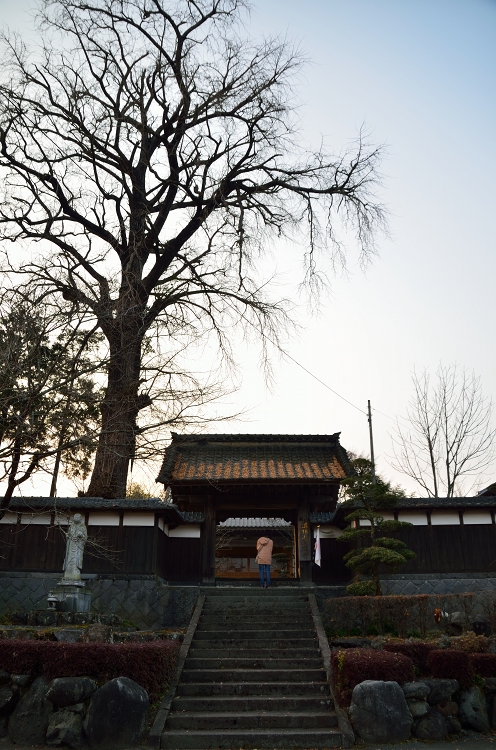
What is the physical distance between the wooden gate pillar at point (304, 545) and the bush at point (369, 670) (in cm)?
721

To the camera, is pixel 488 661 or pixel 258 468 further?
pixel 258 468

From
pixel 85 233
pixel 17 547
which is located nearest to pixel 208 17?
pixel 85 233

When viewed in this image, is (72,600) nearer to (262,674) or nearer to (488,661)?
(262,674)

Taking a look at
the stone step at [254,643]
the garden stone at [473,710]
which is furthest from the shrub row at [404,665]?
the stone step at [254,643]

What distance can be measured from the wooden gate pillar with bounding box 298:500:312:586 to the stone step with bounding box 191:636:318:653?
4.39 m

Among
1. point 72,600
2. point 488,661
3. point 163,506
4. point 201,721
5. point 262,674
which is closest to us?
point 201,721

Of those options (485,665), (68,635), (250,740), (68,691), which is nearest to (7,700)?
(68,691)

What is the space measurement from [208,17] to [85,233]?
8391mm

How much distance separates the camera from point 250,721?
875 cm

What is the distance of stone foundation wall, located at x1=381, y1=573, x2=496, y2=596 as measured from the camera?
15844 millimetres

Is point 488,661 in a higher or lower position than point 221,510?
lower

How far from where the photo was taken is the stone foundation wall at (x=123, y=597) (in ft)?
49.7

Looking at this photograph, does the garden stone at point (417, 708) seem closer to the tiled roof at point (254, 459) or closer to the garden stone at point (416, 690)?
the garden stone at point (416, 690)

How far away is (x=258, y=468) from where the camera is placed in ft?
58.1
